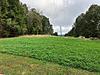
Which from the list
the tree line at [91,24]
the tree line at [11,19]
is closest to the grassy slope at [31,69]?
the tree line at [11,19]

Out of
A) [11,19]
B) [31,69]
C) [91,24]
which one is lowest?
[31,69]

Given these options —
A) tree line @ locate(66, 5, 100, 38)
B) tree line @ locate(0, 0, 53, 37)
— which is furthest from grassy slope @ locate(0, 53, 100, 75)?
tree line @ locate(66, 5, 100, 38)

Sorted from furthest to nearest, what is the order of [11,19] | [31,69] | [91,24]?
[91,24], [11,19], [31,69]

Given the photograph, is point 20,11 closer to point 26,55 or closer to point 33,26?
point 33,26

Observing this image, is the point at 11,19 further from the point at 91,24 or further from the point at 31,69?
the point at 31,69

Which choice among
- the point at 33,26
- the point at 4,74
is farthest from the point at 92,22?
the point at 4,74

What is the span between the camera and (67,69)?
16.0m

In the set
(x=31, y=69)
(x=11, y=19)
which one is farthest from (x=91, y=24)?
(x=31, y=69)

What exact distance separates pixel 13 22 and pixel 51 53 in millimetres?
28229

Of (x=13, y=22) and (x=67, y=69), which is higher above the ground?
(x=13, y=22)

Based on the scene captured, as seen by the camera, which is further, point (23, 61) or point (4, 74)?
point (23, 61)

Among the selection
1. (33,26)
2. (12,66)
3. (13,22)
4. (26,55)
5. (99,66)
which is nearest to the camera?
(12,66)

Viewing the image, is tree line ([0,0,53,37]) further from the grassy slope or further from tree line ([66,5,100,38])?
the grassy slope

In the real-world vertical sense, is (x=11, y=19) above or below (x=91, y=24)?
above
